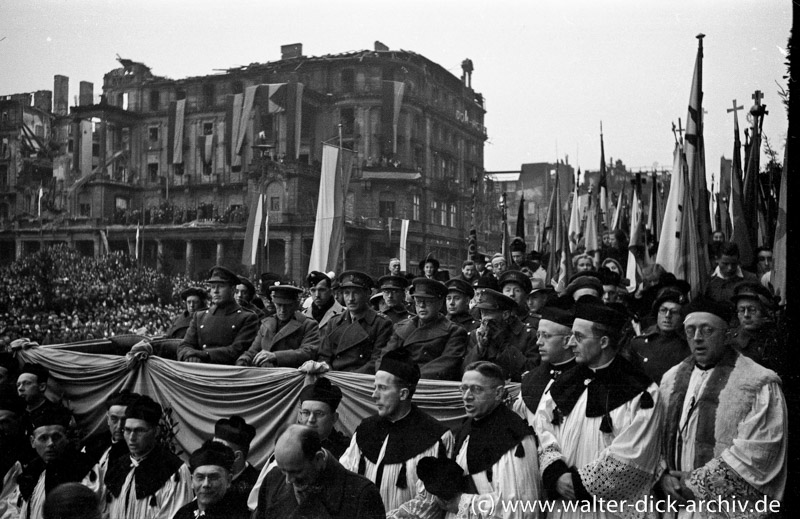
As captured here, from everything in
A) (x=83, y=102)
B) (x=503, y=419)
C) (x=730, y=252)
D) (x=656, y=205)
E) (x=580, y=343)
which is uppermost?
(x=83, y=102)

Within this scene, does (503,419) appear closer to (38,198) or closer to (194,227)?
(38,198)

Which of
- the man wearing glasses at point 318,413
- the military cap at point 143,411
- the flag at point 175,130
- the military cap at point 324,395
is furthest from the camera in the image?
the flag at point 175,130

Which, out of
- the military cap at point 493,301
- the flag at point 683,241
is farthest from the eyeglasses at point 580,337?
the flag at point 683,241

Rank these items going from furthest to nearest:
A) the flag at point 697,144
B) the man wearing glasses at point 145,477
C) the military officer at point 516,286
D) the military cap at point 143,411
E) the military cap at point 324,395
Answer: the flag at point 697,144 → the military officer at point 516,286 → the military cap at point 143,411 → the man wearing glasses at point 145,477 → the military cap at point 324,395

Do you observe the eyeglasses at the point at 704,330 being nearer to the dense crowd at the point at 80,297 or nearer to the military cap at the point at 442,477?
the military cap at the point at 442,477

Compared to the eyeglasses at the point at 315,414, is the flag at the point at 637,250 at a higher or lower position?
higher

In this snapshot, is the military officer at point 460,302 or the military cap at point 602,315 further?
the military officer at point 460,302

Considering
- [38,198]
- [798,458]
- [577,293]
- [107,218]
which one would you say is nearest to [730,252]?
[577,293]

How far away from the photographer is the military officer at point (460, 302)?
6.43 metres

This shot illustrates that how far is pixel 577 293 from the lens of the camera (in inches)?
231

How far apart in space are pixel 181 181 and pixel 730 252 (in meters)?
18.5

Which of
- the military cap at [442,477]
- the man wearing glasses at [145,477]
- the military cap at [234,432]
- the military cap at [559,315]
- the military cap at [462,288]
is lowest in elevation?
the man wearing glasses at [145,477]

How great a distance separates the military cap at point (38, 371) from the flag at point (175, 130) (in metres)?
13.9

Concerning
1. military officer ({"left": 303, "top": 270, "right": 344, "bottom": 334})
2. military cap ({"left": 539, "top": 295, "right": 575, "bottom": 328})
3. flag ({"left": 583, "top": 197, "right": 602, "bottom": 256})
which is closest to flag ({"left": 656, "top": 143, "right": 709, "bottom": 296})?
military cap ({"left": 539, "top": 295, "right": 575, "bottom": 328})
